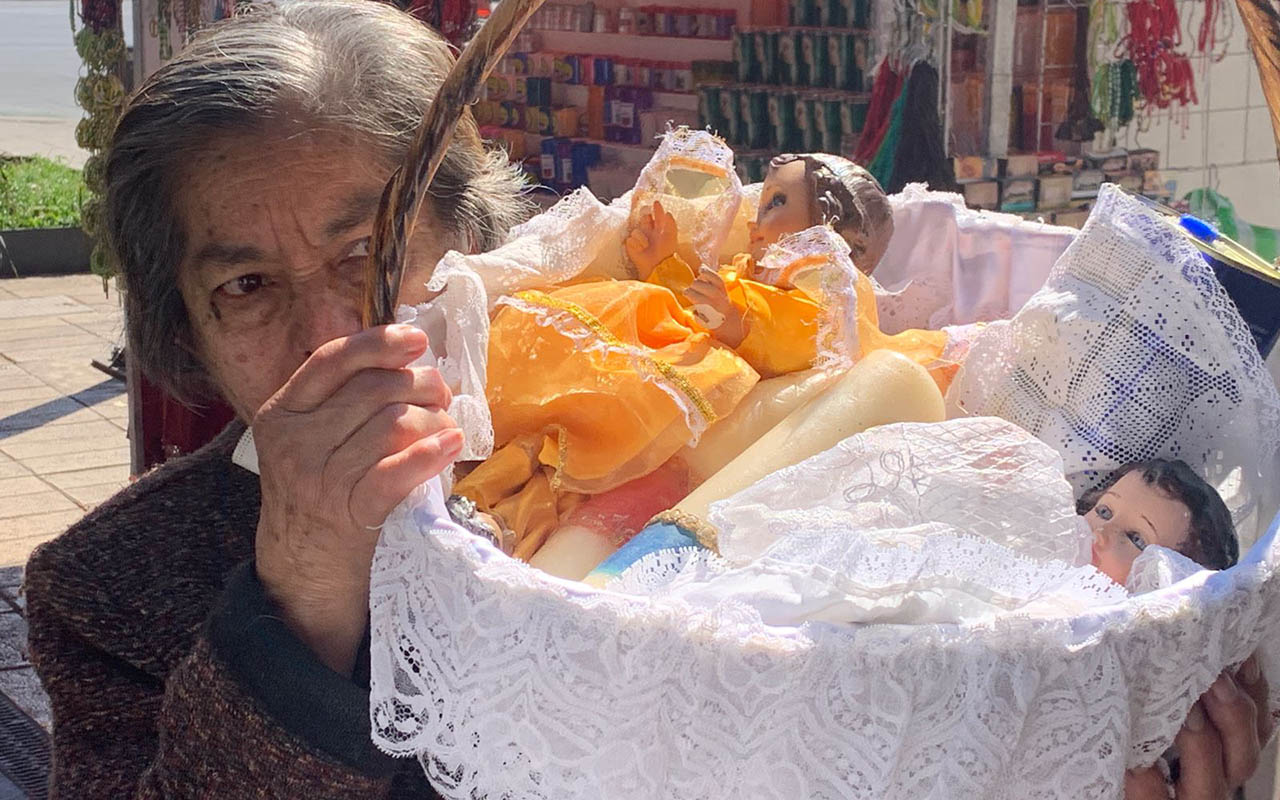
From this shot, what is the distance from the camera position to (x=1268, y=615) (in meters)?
0.97

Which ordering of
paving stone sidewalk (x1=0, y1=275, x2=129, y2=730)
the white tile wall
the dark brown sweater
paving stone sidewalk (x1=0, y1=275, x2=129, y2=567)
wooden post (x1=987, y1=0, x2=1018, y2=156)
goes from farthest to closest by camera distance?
1. the white tile wall
2. wooden post (x1=987, y1=0, x2=1018, y2=156)
3. paving stone sidewalk (x1=0, y1=275, x2=129, y2=567)
4. paving stone sidewalk (x1=0, y1=275, x2=129, y2=730)
5. the dark brown sweater

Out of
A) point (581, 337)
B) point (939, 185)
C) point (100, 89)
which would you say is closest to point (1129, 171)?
point (939, 185)

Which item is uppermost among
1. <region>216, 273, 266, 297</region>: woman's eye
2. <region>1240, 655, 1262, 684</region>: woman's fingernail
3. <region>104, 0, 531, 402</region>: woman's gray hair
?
<region>104, 0, 531, 402</region>: woman's gray hair

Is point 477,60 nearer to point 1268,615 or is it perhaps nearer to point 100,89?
point 1268,615

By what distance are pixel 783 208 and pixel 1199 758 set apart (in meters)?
1.14

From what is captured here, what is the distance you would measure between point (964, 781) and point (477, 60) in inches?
22.3

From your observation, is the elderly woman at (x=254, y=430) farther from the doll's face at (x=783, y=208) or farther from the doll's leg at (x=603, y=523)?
the doll's face at (x=783, y=208)

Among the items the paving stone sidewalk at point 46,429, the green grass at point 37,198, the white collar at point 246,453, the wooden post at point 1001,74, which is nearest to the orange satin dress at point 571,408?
the white collar at point 246,453

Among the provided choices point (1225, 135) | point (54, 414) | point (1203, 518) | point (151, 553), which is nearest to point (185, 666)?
point (151, 553)

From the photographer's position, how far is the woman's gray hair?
1301 mm

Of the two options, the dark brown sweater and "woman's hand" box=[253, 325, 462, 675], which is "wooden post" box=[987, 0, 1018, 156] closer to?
the dark brown sweater

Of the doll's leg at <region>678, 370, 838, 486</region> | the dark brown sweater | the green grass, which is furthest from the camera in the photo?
the green grass

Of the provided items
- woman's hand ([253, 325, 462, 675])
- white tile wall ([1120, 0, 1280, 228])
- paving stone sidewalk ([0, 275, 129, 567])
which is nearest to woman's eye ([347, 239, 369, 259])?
woman's hand ([253, 325, 462, 675])

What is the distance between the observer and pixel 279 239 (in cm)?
128
